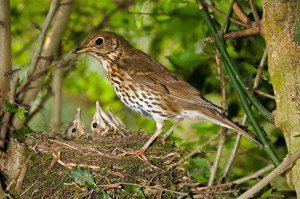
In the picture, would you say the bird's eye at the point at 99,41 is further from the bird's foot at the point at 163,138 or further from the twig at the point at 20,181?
the twig at the point at 20,181

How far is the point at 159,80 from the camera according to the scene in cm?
347

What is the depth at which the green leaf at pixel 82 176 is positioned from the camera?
277 cm

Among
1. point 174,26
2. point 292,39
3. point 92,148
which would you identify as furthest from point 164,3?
point 292,39

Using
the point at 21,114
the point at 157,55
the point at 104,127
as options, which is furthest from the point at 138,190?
the point at 157,55

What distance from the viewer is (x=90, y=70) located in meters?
5.48

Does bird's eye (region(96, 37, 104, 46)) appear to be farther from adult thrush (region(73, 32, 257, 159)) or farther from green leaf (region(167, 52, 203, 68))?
green leaf (region(167, 52, 203, 68))

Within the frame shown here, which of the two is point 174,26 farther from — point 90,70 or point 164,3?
point 90,70

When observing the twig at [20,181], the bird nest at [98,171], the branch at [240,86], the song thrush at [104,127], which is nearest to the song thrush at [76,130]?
the song thrush at [104,127]

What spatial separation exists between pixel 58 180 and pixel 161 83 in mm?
1132

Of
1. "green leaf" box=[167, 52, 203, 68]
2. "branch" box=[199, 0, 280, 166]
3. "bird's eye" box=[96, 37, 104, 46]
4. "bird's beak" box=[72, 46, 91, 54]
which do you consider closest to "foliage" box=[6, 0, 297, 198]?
"green leaf" box=[167, 52, 203, 68]

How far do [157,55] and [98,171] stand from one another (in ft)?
8.44

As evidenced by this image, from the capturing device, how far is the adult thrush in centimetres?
335

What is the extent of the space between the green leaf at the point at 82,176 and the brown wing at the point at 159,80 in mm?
930

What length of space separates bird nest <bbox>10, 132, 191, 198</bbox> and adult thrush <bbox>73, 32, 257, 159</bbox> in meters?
0.18
